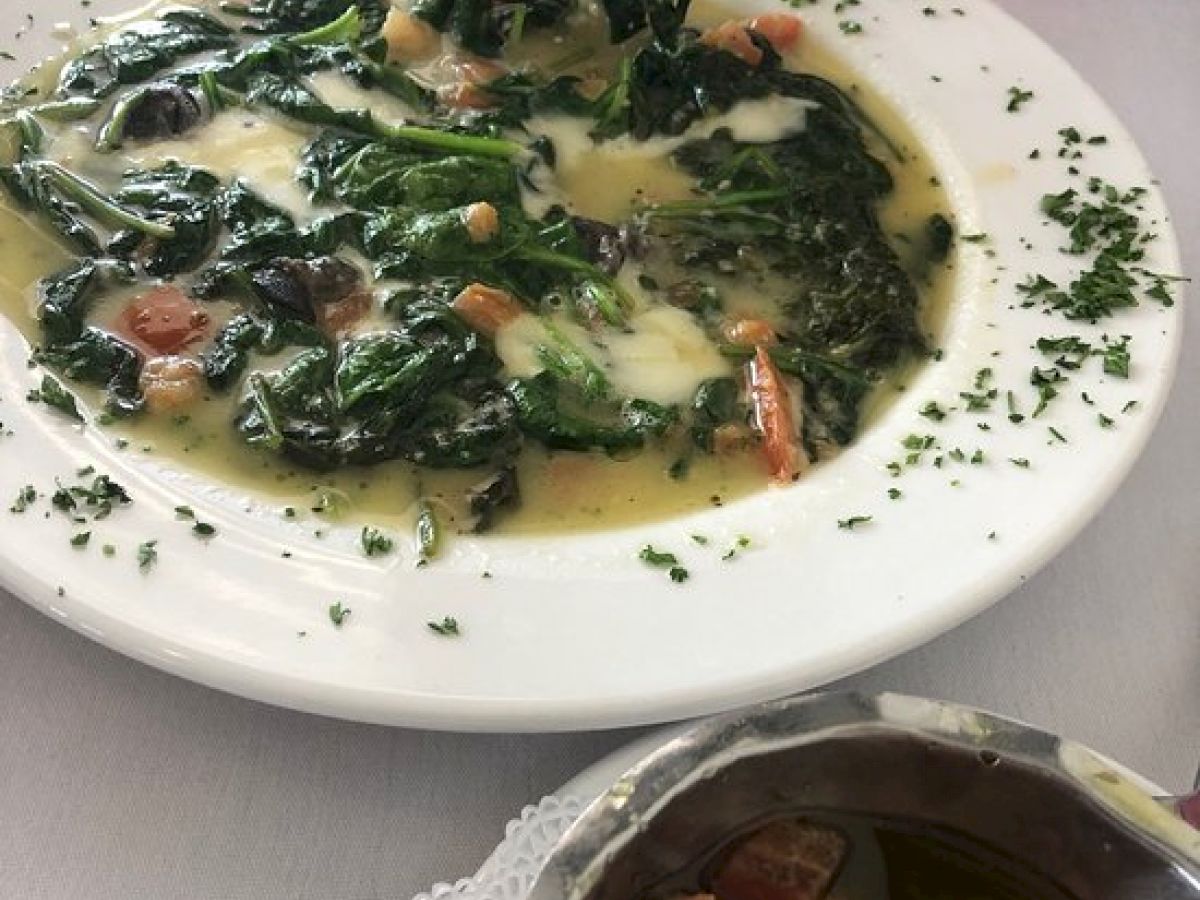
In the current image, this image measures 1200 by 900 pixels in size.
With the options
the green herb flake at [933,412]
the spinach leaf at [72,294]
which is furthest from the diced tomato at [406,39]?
the green herb flake at [933,412]

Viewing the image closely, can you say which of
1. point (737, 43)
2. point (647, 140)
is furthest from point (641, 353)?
point (737, 43)

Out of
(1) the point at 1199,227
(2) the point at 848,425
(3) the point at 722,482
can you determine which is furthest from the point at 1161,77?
(3) the point at 722,482

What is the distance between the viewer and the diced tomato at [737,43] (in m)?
3.95

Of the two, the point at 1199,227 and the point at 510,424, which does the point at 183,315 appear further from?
the point at 1199,227

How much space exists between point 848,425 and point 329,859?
1.42 meters

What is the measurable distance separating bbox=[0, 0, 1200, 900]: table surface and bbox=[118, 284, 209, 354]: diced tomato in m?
0.74

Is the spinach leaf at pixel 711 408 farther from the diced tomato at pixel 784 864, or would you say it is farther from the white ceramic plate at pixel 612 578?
the diced tomato at pixel 784 864

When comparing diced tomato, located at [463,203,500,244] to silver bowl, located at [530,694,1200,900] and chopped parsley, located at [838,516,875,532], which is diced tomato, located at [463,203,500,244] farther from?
silver bowl, located at [530,694,1200,900]

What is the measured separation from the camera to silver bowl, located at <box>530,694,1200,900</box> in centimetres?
148

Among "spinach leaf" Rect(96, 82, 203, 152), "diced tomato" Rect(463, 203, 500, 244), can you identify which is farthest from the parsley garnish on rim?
"spinach leaf" Rect(96, 82, 203, 152)

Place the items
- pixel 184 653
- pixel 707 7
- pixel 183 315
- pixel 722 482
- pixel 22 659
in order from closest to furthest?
pixel 184 653
pixel 22 659
pixel 722 482
pixel 183 315
pixel 707 7

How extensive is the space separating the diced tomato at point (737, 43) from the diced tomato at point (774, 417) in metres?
1.23

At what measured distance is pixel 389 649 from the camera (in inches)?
84.6

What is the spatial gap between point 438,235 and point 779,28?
1374mm
